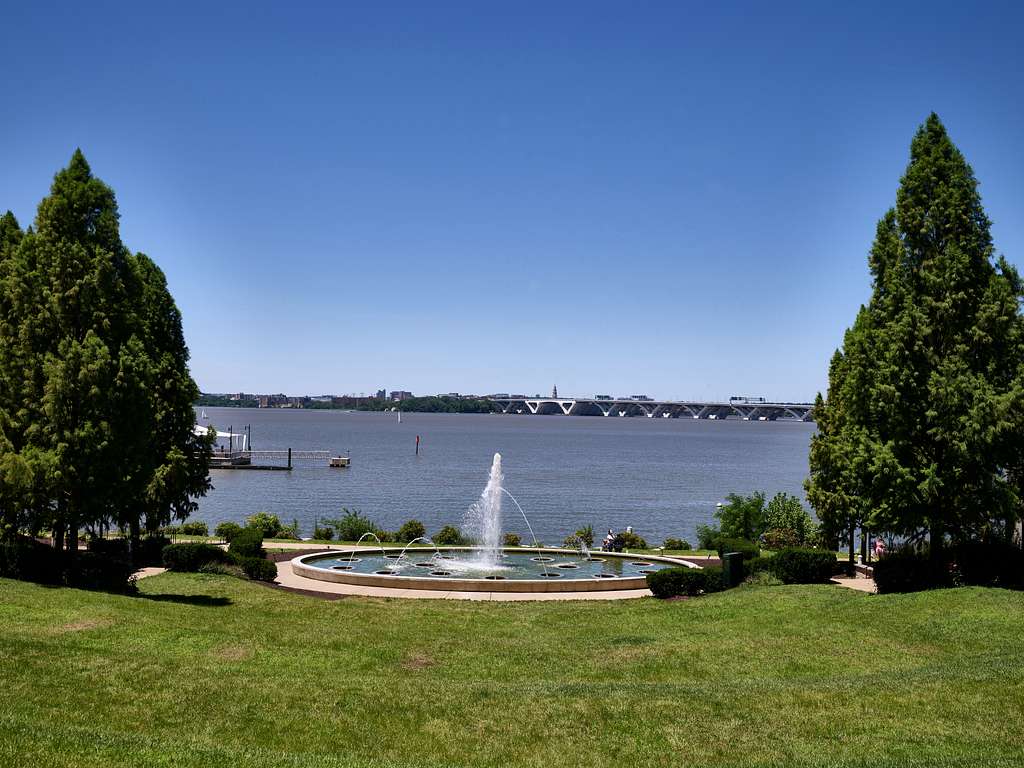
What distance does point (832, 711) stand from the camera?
1118 centimetres

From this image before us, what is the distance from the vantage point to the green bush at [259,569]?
26.6 metres

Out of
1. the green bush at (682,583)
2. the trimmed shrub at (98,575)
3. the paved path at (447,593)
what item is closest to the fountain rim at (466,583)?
the paved path at (447,593)

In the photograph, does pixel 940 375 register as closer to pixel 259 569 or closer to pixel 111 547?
pixel 259 569

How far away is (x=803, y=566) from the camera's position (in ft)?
83.3

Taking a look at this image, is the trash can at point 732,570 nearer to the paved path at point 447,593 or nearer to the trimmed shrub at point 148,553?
the paved path at point 447,593

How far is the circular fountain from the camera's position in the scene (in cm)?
2591

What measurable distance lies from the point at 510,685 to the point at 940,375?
14.9 meters

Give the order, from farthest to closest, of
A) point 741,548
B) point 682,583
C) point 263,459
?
point 263,459 → point 741,548 → point 682,583

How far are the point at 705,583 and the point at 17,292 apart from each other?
19742 mm

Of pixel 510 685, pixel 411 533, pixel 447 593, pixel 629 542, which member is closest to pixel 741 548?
pixel 629 542

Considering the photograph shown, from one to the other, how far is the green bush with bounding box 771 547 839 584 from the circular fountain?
421 cm

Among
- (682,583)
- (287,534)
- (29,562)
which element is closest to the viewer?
(29,562)

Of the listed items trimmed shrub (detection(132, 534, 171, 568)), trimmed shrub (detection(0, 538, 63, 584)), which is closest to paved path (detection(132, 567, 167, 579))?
trimmed shrub (detection(132, 534, 171, 568))

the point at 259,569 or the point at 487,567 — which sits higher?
the point at 259,569
